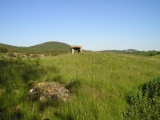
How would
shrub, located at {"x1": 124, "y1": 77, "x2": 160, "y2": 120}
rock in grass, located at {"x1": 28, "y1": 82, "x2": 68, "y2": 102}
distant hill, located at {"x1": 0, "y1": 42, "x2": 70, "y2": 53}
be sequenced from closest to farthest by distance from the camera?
shrub, located at {"x1": 124, "y1": 77, "x2": 160, "y2": 120} < rock in grass, located at {"x1": 28, "y1": 82, "x2": 68, "y2": 102} < distant hill, located at {"x1": 0, "y1": 42, "x2": 70, "y2": 53}

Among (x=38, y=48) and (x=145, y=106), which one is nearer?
(x=145, y=106)

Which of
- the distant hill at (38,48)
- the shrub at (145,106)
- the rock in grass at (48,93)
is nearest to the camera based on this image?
the shrub at (145,106)

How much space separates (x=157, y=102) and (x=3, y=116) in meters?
3.65

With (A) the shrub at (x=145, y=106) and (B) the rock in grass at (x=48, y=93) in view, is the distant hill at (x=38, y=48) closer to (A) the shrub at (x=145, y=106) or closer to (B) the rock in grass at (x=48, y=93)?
→ (B) the rock in grass at (x=48, y=93)

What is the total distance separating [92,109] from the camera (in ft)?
12.0

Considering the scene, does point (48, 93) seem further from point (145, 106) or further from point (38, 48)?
point (38, 48)

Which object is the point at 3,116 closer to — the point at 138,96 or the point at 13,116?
the point at 13,116

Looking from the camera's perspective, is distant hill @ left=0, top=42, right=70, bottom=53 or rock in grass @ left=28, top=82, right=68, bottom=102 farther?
distant hill @ left=0, top=42, right=70, bottom=53

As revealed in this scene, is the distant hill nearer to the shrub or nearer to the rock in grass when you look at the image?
the rock in grass

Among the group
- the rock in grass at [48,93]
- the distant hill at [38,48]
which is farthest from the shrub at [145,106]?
the distant hill at [38,48]

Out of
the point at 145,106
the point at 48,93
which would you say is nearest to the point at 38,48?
the point at 48,93

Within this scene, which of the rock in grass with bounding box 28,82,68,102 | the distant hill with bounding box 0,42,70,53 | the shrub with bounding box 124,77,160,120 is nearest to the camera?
the shrub with bounding box 124,77,160,120

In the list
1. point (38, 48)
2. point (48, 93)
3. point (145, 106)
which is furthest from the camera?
point (38, 48)

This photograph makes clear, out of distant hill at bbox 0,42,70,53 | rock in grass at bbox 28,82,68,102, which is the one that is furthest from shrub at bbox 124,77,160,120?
distant hill at bbox 0,42,70,53
